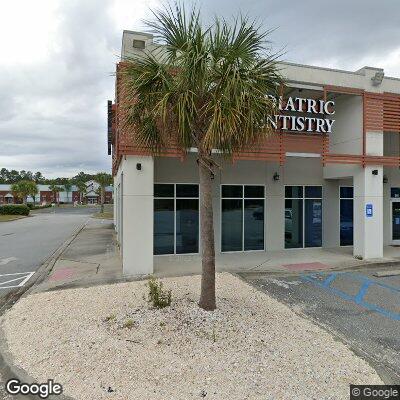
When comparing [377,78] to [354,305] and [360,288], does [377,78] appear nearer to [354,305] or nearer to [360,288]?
[360,288]

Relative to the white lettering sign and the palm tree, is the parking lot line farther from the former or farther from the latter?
the white lettering sign

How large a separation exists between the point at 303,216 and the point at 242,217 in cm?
276

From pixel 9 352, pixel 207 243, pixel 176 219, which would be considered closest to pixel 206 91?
pixel 207 243

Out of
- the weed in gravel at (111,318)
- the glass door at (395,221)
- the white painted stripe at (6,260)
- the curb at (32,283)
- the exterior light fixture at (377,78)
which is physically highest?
the exterior light fixture at (377,78)

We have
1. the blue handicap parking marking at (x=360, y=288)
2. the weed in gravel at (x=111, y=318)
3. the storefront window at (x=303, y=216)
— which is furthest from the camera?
the storefront window at (x=303, y=216)

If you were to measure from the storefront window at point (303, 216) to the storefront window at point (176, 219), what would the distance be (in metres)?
3.94

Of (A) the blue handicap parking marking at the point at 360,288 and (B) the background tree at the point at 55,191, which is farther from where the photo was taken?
(B) the background tree at the point at 55,191

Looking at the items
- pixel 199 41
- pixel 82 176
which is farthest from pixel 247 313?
pixel 82 176

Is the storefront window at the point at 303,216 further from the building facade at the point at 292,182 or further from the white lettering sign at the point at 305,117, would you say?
the white lettering sign at the point at 305,117

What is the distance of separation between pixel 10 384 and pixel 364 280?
8450 millimetres

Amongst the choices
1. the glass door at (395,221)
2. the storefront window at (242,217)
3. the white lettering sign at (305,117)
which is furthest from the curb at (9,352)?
the glass door at (395,221)

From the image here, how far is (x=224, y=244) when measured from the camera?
1252 cm

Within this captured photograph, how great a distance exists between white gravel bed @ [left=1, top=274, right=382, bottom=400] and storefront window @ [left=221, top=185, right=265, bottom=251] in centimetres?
613

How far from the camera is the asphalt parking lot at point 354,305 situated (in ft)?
15.8
